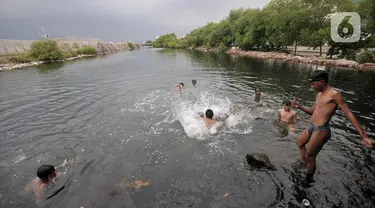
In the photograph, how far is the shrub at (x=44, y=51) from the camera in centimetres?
4319

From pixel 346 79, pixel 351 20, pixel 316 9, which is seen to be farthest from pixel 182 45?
pixel 346 79

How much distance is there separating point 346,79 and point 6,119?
28421mm

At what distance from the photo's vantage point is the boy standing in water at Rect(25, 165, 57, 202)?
5.58 meters

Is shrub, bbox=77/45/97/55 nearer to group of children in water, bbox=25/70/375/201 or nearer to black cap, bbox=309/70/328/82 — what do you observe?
group of children in water, bbox=25/70/375/201

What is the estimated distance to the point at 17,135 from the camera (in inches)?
355

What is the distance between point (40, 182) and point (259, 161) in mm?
6995

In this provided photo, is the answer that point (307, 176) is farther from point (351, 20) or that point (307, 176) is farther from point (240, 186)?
point (351, 20)

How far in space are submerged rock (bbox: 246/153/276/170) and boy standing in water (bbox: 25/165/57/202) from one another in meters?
6.41

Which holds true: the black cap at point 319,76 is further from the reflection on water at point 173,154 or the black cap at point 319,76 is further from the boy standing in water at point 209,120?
the boy standing in water at point 209,120

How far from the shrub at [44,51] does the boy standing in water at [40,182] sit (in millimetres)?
48671

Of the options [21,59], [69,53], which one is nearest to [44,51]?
[21,59]

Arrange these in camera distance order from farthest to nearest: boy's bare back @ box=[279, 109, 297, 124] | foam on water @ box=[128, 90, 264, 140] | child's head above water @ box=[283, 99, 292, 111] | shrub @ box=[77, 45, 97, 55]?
shrub @ box=[77, 45, 97, 55] → boy's bare back @ box=[279, 109, 297, 124] → foam on water @ box=[128, 90, 264, 140] → child's head above water @ box=[283, 99, 292, 111]

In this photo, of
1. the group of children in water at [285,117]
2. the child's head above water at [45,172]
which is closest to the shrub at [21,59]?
the child's head above water at [45,172]

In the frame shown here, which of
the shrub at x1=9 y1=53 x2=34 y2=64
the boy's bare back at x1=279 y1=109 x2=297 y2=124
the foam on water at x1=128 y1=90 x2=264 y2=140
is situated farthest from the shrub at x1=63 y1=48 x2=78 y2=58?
the boy's bare back at x1=279 y1=109 x2=297 y2=124
